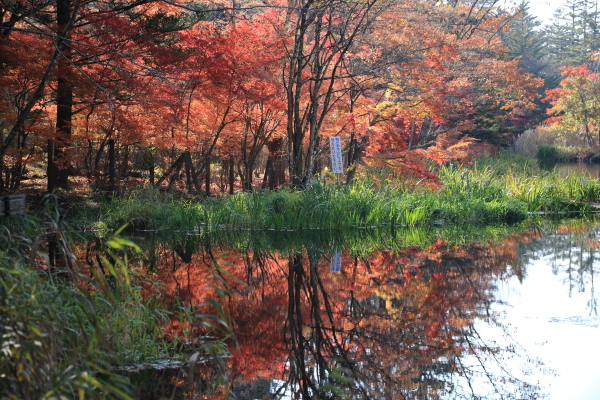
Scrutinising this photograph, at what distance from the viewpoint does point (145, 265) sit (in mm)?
6461

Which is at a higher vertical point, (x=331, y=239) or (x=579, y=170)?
(x=579, y=170)

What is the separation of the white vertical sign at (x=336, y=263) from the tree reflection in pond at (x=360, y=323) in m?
0.07

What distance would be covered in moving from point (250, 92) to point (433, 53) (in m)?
4.01

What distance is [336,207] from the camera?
9.66 metres

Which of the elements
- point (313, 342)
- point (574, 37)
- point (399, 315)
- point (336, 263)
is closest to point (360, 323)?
point (399, 315)

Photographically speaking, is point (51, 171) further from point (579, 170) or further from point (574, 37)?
point (574, 37)

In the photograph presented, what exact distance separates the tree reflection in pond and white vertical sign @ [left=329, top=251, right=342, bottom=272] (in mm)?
72

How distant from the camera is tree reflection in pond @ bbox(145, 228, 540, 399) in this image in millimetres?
3199

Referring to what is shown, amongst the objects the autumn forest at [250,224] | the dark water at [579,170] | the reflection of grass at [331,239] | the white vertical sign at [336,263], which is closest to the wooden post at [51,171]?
the autumn forest at [250,224]

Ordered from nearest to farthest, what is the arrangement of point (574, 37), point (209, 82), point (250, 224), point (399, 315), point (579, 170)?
1. point (399, 315)
2. point (250, 224)
3. point (209, 82)
4. point (579, 170)
5. point (574, 37)

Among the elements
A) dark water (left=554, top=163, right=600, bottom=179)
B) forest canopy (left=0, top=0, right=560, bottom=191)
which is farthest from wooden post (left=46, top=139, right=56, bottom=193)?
dark water (left=554, top=163, right=600, bottom=179)

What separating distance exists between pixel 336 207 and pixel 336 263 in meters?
2.94

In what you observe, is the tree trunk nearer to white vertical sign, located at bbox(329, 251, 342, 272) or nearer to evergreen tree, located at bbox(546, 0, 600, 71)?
white vertical sign, located at bbox(329, 251, 342, 272)

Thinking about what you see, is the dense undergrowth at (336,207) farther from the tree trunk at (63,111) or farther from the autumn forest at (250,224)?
the tree trunk at (63,111)
